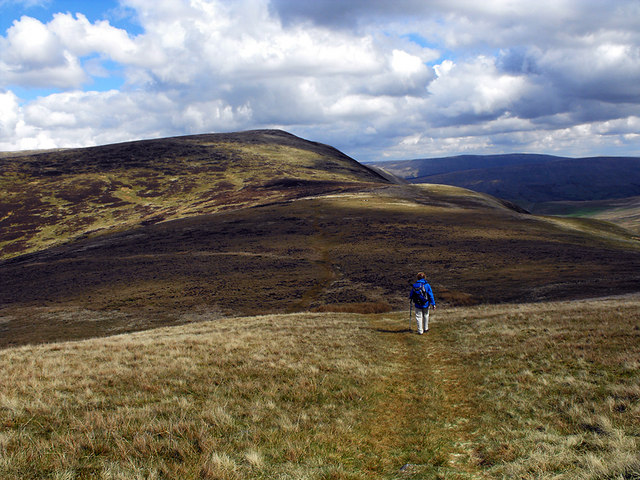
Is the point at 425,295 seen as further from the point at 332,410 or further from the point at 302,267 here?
the point at 302,267

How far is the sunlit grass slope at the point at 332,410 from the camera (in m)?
6.98

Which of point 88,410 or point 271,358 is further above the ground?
point 88,410

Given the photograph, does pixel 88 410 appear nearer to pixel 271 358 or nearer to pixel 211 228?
pixel 271 358

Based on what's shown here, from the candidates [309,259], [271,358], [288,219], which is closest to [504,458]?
[271,358]

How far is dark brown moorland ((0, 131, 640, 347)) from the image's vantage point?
41312 mm

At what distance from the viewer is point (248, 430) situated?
336 inches

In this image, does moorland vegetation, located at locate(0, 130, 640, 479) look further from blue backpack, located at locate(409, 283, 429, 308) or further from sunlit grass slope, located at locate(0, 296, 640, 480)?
blue backpack, located at locate(409, 283, 429, 308)

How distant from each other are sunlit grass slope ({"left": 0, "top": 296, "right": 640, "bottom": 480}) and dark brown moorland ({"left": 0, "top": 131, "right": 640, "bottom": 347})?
24.1 metres

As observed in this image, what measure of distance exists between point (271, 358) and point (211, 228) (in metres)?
73.0

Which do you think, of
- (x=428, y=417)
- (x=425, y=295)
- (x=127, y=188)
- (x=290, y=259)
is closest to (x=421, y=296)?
(x=425, y=295)

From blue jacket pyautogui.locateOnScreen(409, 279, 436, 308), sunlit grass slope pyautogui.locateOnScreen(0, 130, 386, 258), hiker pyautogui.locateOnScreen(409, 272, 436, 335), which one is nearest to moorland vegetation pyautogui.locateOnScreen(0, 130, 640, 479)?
hiker pyautogui.locateOnScreen(409, 272, 436, 335)

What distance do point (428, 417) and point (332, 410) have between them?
2.36 metres

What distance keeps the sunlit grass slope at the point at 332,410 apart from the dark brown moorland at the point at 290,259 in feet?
79.0

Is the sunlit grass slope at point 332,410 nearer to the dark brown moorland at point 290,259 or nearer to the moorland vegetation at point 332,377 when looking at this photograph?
the moorland vegetation at point 332,377
